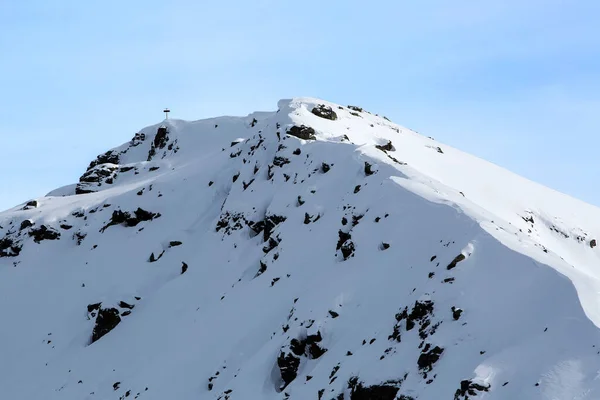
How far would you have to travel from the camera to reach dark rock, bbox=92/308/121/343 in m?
41.6

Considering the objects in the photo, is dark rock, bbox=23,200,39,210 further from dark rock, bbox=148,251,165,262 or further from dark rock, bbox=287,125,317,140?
dark rock, bbox=287,125,317,140

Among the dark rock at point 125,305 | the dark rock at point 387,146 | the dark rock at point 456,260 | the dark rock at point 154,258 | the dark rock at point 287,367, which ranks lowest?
the dark rock at point 125,305

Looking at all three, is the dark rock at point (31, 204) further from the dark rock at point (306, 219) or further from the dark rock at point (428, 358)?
the dark rock at point (428, 358)

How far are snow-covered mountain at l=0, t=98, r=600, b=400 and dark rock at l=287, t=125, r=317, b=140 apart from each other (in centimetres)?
16

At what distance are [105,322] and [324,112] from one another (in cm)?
2288

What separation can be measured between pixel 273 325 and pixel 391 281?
6543mm

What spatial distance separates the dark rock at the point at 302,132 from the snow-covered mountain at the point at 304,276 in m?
0.16

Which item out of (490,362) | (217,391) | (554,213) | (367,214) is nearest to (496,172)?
(554,213)

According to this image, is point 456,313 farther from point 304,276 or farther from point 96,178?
point 96,178

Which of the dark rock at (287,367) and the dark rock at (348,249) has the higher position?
the dark rock at (348,249)

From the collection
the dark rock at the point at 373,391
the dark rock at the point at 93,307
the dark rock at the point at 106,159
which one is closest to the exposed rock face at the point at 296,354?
the dark rock at the point at 373,391

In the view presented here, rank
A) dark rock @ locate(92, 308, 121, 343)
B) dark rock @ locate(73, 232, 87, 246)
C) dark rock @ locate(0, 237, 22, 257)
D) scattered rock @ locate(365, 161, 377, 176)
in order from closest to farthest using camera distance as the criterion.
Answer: scattered rock @ locate(365, 161, 377, 176) → dark rock @ locate(92, 308, 121, 343) → dark rock @ locate(73, 232, 87, 246) → dark rock @ locate(0, 237, 22, 257)

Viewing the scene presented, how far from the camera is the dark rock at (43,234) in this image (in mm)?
53469

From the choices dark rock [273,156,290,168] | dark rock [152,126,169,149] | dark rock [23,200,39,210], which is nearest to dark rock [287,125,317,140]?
dark rock [273,156,290,168]
